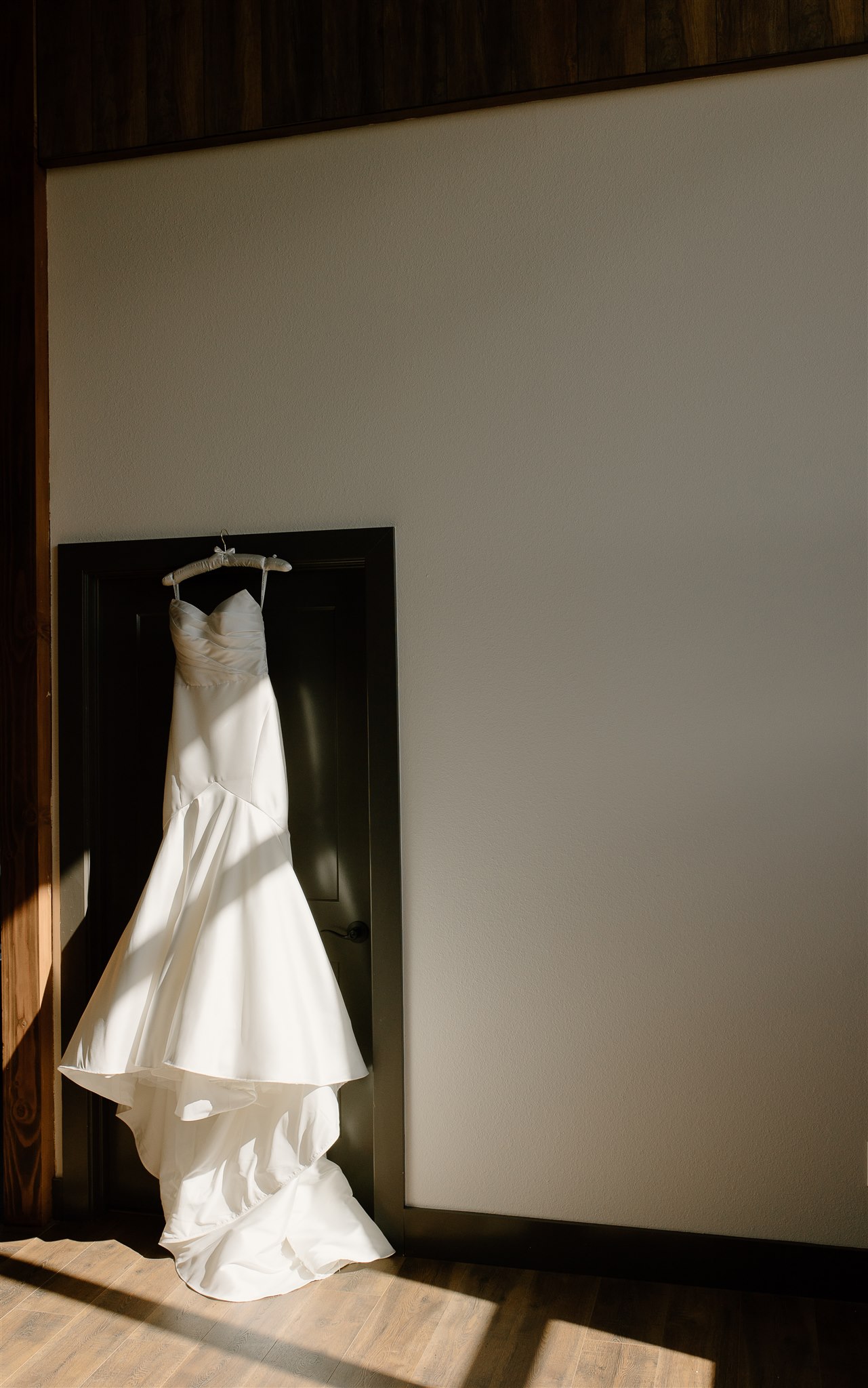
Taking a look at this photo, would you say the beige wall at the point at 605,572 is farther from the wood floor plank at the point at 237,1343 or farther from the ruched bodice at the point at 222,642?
the wood floor plank at the point at 237,1343

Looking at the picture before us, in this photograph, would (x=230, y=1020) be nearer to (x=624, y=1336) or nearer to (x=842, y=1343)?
(x=624, y=1336)

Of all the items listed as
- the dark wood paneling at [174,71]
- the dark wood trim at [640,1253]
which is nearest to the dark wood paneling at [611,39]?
the dark wood paneling at [174,71]

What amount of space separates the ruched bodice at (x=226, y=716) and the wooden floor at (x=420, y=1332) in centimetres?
119

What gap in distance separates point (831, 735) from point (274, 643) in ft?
5.13

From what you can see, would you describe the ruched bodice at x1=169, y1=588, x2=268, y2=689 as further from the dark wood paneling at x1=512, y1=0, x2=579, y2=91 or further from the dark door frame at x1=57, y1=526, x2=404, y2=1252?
the dark wood paneling at x1=512, y1=0, x2=579, y2=91

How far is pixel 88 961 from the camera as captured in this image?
2.99 meters

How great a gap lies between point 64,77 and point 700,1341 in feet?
12.6

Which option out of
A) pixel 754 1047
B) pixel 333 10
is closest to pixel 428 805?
pixel 754 1047

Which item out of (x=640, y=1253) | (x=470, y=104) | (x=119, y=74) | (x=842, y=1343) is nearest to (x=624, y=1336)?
(x=640, y=1253)

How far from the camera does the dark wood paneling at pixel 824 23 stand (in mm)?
2496

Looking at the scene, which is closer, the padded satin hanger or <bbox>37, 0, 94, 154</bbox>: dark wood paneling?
the padded satin hanger

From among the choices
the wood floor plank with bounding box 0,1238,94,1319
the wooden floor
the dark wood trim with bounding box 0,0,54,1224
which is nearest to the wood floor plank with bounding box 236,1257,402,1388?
the wooden floor

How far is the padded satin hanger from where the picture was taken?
277 centimetres

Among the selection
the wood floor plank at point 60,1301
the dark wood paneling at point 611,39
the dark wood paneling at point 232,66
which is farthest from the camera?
the dark wood paneling at point 232,66
